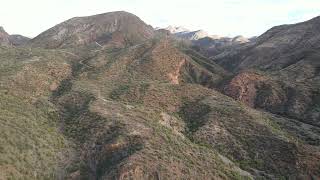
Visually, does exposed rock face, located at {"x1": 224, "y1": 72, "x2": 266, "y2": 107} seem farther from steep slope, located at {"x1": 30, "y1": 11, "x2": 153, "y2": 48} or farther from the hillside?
steep slope, located at {"x1": 30, "y1": 11, "x2": 153, "y2": 48}

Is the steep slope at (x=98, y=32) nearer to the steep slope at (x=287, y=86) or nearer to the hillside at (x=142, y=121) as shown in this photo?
the hillside at (x=142, y=121)

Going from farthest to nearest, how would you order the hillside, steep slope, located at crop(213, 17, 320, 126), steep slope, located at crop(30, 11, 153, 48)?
1. steep slope, located at crop(30, 11, 153, 48)
2. steep slope, located at crop(213, 17, 320, 126)
3. the hillside

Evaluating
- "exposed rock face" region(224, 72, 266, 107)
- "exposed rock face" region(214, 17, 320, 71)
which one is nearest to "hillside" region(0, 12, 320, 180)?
"exposed rock face" region(224, 72, 266, 107)

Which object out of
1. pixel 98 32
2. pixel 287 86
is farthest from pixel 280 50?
pixel 98 32

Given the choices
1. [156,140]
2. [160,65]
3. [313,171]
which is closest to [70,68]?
[160,65]

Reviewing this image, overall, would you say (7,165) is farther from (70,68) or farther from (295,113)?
(295,113)

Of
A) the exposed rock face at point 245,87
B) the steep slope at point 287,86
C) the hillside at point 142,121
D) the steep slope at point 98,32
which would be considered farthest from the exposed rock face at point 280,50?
the steep slope at point 98,32
